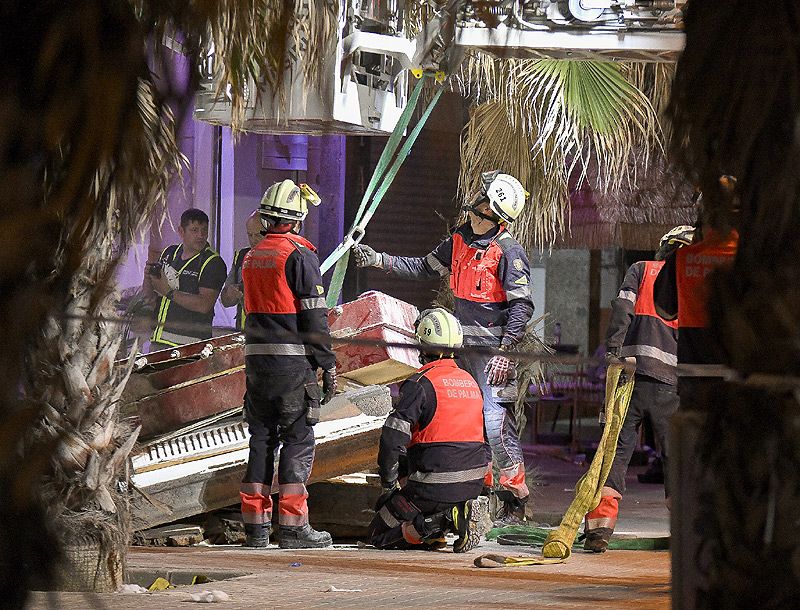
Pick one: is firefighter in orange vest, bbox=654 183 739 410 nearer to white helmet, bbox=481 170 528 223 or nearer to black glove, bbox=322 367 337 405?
black glove, bbox=322 367 337 405

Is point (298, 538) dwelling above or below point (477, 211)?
below

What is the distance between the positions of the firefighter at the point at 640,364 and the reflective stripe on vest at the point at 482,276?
115 cm

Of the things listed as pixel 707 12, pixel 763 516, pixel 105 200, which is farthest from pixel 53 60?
pixel 763 516

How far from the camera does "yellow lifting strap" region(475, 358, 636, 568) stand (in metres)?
8.12

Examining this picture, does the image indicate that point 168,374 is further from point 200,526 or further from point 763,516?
point 763,516

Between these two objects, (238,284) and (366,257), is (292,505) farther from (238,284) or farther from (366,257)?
(238,284)

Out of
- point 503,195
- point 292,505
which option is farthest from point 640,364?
point 292,505

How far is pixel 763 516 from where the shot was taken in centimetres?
259

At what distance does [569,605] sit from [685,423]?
10.8ft

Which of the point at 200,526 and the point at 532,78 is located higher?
the point at 532,78

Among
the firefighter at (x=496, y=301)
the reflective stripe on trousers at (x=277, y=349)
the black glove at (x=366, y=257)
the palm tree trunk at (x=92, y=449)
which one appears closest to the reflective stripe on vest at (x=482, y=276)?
the firefighter at (x=496, y=301)

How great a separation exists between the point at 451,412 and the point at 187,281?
12.3 feet

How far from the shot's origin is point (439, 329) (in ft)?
28.5

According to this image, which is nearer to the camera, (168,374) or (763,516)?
(763,516)
